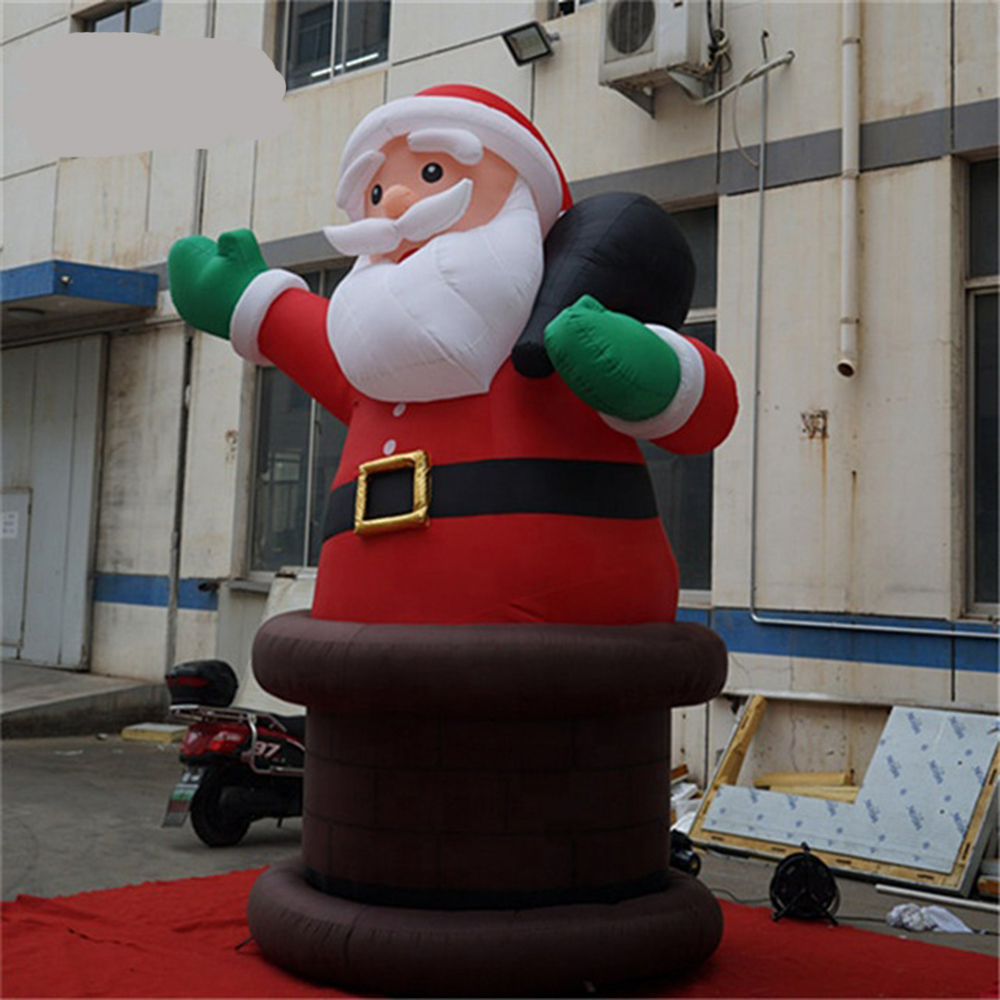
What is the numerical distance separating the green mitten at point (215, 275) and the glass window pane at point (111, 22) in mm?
8500

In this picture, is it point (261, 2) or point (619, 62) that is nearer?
point (619, 62)

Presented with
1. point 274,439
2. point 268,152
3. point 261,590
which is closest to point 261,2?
point 268,152

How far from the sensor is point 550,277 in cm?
390

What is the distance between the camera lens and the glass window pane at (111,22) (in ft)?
39.2

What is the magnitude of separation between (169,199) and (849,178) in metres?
6.44

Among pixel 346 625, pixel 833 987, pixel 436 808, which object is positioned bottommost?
pixel 833 987

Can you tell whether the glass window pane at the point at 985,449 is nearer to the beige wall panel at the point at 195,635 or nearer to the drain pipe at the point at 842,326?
the drain pipe at the point at 842,326

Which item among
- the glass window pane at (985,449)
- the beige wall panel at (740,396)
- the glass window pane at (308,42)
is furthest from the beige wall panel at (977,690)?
the glass window pane at (308,42)

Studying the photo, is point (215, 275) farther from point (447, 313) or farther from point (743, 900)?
point (743, 900)

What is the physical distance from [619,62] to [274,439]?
4.31m

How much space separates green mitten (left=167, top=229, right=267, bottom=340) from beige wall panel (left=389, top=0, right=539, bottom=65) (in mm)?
4972

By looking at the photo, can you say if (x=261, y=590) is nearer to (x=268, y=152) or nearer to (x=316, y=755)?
(x=268, y=152)

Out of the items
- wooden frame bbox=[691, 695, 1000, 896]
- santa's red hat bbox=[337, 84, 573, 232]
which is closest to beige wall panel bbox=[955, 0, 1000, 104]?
wooden frame bbox=[691, 695, 1000, 896]

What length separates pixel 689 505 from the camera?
7.94 meters
